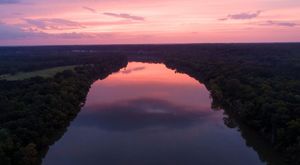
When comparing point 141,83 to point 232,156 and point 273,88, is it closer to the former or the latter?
point 273,88

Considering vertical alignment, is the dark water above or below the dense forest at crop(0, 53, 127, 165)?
below

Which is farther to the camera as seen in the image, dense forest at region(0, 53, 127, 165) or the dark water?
the dark water

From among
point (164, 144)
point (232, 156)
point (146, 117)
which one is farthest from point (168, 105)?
point (232, 156)

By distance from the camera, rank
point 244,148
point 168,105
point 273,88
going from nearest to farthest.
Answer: point 244,148 → point 273,88 → point 168,105

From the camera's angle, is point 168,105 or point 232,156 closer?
point 232,156

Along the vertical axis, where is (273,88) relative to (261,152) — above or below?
above

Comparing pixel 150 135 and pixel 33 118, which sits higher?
pixel 33 118
